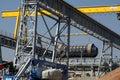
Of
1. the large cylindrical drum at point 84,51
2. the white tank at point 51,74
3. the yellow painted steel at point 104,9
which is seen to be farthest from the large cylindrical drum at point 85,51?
the white tank at point 51,74

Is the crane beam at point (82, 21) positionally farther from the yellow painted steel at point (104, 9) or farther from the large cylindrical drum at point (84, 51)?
the large cylindrical drum at point (84, 51)

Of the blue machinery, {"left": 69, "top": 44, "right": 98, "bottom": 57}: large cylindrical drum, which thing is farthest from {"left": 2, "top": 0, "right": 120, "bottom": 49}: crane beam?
{"left": 69, "top": 44, "right": 98, "bottom": 57}: large cylindrical drum

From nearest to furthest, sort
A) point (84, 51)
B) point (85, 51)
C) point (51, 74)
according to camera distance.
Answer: point (51, 74) → point (85, 51) → point (84, 51)

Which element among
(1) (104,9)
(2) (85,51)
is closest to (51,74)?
(1) (104,9)

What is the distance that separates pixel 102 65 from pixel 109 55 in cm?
302

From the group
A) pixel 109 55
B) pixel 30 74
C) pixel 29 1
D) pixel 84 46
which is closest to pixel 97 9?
pixel 109 55

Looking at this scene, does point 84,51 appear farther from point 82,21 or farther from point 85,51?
point 82,21

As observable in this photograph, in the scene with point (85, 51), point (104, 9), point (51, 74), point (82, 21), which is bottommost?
point (51, 74)

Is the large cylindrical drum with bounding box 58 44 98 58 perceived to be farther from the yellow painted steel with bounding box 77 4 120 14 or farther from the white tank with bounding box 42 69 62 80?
the white tank with bounding box 42 69 62 80

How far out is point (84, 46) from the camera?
272 ft

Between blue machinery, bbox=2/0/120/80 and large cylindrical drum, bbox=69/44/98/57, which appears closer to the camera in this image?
blue machinery, bbox=2/0/120/80

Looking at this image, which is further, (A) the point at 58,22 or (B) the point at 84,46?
(B) the point at 84,46

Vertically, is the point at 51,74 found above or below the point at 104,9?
below

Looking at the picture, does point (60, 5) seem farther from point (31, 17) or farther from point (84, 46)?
point (84, 46)
